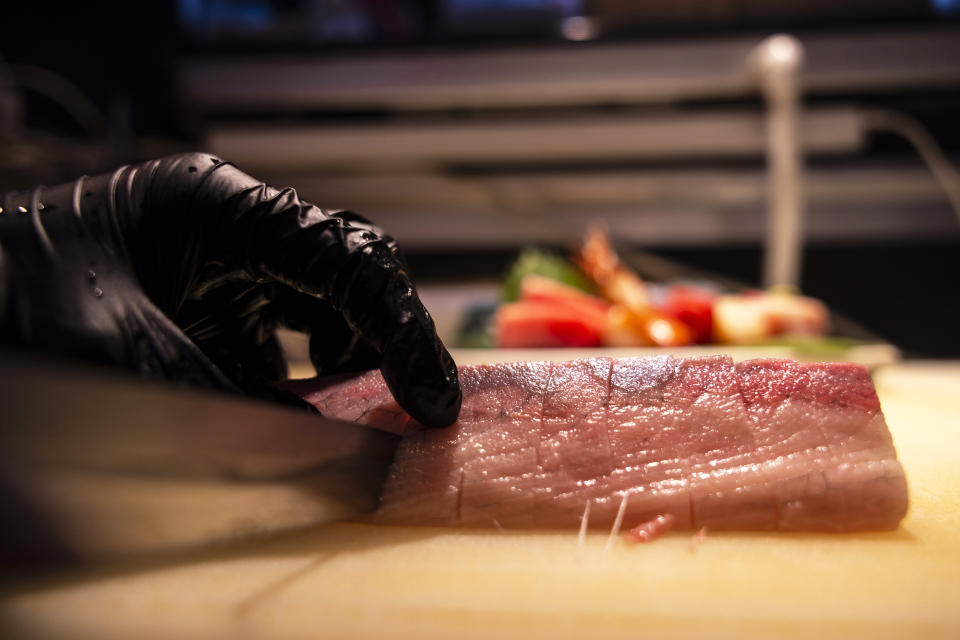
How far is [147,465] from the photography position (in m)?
0.70

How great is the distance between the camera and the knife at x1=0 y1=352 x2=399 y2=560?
621 mm

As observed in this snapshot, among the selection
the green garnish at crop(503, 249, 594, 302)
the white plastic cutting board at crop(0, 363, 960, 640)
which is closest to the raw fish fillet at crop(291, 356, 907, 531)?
the white plastic cutting board at crop(0, 363, 960, 640)

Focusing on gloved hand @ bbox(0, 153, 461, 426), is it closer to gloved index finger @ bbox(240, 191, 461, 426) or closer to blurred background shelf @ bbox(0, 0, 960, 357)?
gloved index finger @ bbox(240, 191, 461, 426)

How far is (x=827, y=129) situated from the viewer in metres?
2.97

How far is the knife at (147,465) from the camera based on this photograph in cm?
62

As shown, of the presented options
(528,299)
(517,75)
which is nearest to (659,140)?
(517,75)

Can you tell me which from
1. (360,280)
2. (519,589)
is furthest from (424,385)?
(519,589)

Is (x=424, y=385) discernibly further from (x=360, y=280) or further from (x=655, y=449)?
(x=655, y=449)

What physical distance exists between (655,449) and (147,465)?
70 centimetres

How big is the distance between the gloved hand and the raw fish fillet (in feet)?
0.33

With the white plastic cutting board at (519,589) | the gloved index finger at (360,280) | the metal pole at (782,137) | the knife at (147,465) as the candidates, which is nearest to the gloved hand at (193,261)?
the gloved index finger at (360,280)

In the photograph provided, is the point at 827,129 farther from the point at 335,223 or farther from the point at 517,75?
the point at 335,223

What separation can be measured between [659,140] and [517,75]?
29.8 inches

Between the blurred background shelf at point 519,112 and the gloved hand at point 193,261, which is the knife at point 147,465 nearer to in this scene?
the gloved hand at point 193,261
